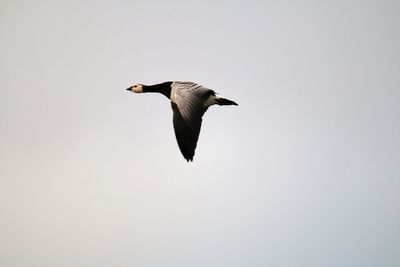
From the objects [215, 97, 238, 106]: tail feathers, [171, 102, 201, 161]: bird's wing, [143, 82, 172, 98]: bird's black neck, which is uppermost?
[143, 82, 172, 98]: bird's black neck

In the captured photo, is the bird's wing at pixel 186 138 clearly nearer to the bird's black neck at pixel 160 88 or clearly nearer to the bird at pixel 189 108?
the bird at pixel 189 108

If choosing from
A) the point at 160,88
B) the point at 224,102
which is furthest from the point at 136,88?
the point at 224,102

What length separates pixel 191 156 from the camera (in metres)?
12.1

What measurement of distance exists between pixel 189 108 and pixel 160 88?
13.4ft

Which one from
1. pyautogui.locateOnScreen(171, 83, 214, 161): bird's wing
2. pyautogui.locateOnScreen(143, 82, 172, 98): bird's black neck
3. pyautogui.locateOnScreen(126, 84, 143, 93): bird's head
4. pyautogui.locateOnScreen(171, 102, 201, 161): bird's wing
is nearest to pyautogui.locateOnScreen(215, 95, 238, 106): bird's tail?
pyautogui.locateOnScreen(171, 83, 214, 161): bird's wing

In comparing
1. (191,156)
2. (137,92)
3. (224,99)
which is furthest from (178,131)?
(137,92)

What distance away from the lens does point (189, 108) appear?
11164 mm

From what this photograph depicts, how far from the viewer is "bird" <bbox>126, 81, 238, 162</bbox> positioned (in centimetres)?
1109

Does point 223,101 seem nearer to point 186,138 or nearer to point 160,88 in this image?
point 160,88

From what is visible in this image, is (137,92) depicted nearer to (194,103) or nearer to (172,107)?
(172,107)

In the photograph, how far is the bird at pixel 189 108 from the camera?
11094 mm

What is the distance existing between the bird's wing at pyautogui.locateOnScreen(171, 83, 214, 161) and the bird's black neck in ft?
6.08

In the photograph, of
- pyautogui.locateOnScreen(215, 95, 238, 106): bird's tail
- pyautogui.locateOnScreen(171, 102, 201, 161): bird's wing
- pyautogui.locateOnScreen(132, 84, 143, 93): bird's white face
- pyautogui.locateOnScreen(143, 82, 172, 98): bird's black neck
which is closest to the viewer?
pyautogui.locateOnScreen(171, 102, 201, 161): bird's wing

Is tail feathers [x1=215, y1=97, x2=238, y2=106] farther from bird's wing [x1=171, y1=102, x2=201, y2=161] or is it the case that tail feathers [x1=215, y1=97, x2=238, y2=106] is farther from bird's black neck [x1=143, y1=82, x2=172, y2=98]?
bird's wing [x1=171, y1=102, x2=201, y2=161]
